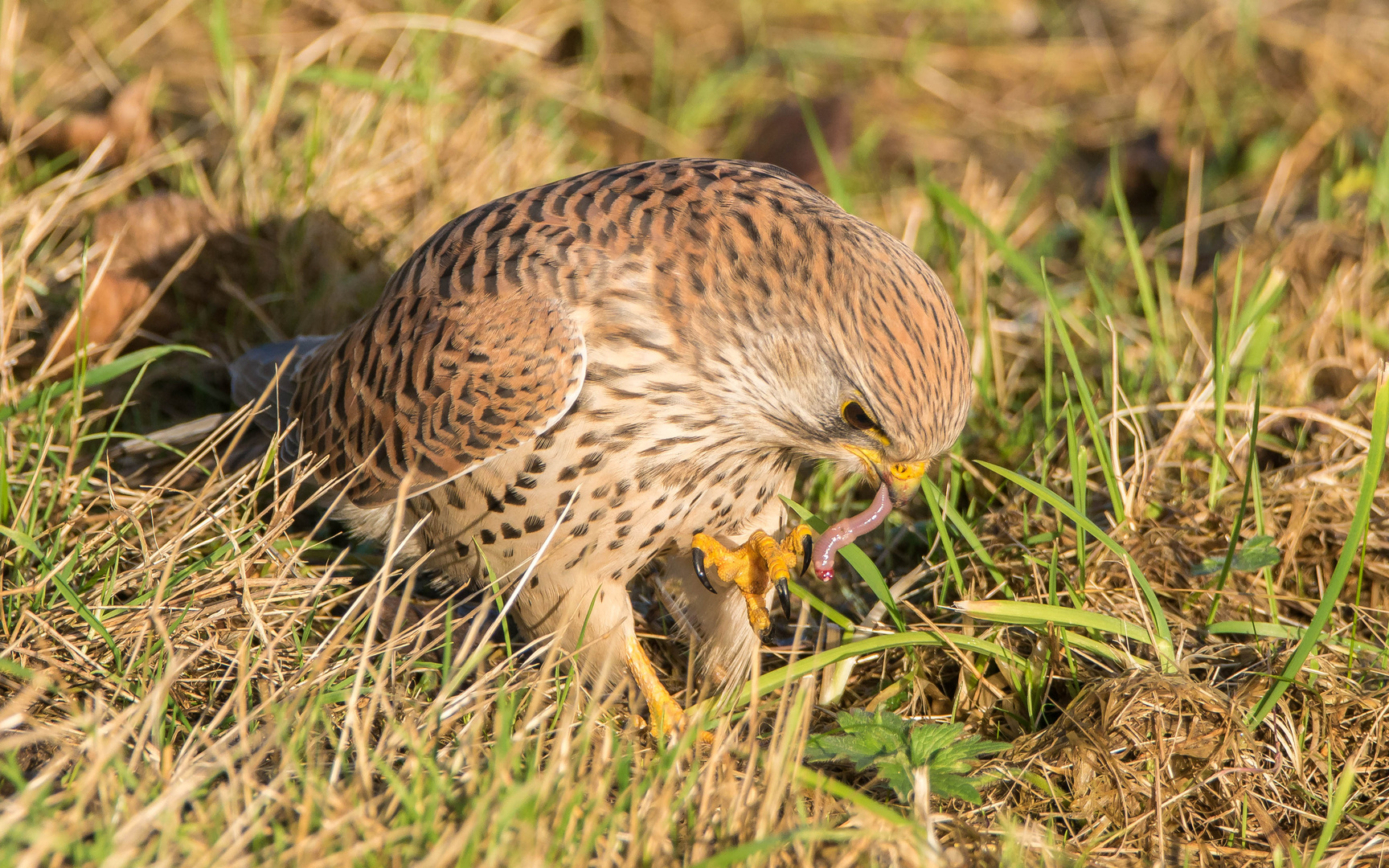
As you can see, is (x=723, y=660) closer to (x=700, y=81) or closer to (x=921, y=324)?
(x=921, y=324)

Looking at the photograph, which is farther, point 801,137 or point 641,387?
point 801,137

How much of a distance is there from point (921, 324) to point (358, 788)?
171 centimetres

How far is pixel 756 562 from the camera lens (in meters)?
3.63

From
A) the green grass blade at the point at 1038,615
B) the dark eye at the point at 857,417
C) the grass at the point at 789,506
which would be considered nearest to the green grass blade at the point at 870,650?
the grass at the point at 789,506

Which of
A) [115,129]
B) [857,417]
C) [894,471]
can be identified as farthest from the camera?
[115,129]

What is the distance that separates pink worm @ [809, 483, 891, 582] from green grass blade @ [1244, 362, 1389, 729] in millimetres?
→ 1091

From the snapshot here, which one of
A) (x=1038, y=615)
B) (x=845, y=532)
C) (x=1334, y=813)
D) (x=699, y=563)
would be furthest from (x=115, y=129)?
(x=1334, y=813)

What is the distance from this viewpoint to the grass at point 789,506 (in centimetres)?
259

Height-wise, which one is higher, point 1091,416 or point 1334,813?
point 1091,416

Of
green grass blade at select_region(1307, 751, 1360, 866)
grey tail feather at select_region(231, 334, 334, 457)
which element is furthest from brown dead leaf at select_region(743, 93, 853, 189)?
green grass blade at select_region(1307, 751, 1360, 866)

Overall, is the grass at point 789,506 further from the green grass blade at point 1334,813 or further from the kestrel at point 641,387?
the kestrel at point 641,387

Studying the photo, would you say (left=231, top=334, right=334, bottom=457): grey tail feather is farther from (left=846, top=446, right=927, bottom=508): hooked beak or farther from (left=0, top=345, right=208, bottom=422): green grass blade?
(left=846, top=446, right=927, bottom=508): hooked beak

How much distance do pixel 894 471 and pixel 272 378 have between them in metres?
2.29

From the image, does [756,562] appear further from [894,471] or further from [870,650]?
[894,471]
